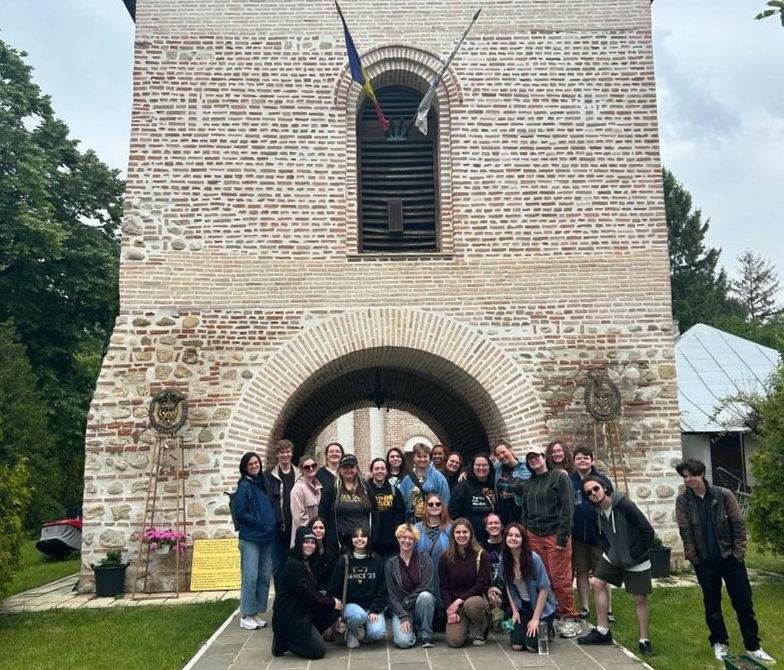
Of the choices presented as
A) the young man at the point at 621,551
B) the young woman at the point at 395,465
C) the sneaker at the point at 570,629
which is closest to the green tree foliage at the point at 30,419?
the young woman at the point at 395,465

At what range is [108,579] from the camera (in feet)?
27.6

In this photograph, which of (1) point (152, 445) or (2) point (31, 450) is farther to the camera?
(2) point (31, 450)

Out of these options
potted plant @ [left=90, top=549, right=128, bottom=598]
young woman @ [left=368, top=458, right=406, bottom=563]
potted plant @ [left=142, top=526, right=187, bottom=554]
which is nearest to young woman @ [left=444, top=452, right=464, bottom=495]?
young woman @ [left=368, top=458, right=406, bottom=563]

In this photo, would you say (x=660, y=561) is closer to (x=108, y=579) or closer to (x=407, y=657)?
(x=407, y=657)

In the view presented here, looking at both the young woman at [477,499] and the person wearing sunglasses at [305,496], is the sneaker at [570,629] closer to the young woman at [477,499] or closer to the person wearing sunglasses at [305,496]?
the young woman at [477,499]

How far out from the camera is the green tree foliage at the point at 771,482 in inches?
340

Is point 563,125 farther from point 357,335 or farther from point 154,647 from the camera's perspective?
point 154,647

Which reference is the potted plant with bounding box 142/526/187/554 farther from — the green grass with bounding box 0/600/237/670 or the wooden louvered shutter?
the wooden louvered shutter

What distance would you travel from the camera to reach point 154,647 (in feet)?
20.7

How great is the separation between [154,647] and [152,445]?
300 centimetres

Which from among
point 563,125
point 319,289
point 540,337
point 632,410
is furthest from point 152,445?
point 563,125

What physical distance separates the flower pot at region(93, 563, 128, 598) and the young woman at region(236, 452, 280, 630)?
91.3 inches

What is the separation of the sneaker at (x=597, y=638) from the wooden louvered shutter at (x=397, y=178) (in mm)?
5451

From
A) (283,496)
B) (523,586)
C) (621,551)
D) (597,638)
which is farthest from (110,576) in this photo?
(621,551)
